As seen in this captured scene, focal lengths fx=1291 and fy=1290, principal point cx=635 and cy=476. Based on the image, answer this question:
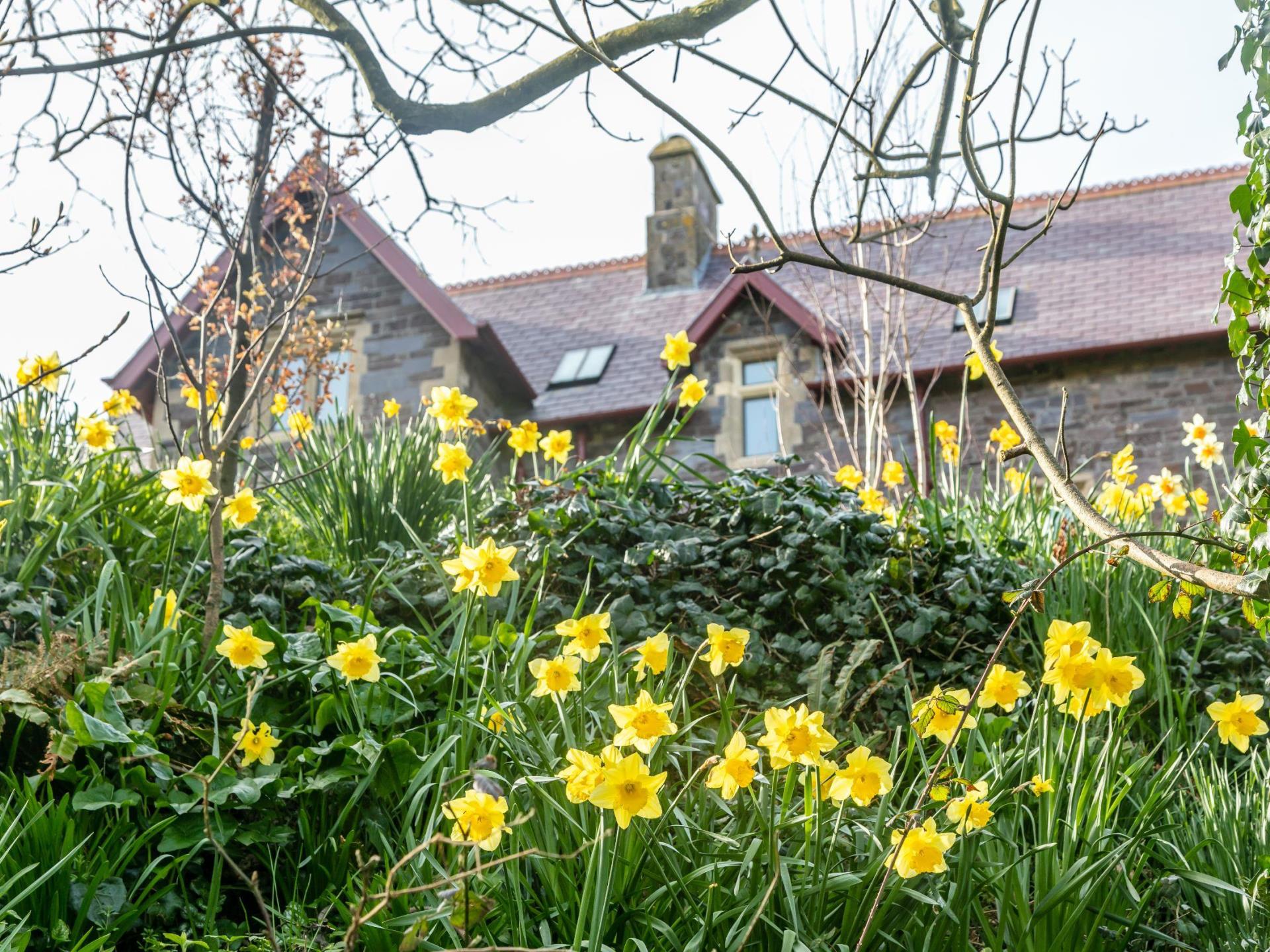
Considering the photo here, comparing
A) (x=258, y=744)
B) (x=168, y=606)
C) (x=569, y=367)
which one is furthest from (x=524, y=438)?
(x=569, y=367)

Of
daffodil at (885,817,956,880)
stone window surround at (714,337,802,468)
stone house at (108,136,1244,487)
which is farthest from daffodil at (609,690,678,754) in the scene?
stone window surround at (714,337,802,468)

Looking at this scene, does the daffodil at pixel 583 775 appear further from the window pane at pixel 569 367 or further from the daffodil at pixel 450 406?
the window pane at pixel 569 367

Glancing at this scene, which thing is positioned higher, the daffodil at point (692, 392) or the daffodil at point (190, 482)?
the daffodil at point (692, 392)

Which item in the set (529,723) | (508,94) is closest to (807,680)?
(529,723)

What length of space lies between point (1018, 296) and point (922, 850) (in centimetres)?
1189

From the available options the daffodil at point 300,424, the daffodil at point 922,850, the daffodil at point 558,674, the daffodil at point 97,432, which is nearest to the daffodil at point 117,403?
the daffodil at point 97,432

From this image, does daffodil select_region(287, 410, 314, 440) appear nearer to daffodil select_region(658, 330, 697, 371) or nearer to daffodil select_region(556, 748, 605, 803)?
daffodil select_region(658, 330, 697, 371)

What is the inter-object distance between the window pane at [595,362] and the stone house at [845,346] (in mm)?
24

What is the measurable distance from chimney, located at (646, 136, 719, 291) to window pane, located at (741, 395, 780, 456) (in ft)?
10.2

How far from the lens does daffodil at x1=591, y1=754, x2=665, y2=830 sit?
2.05 meters

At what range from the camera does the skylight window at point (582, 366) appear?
540 inches

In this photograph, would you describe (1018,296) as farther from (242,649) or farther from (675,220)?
(242,649)

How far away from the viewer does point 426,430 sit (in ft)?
19.4

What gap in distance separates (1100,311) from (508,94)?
9.63m
